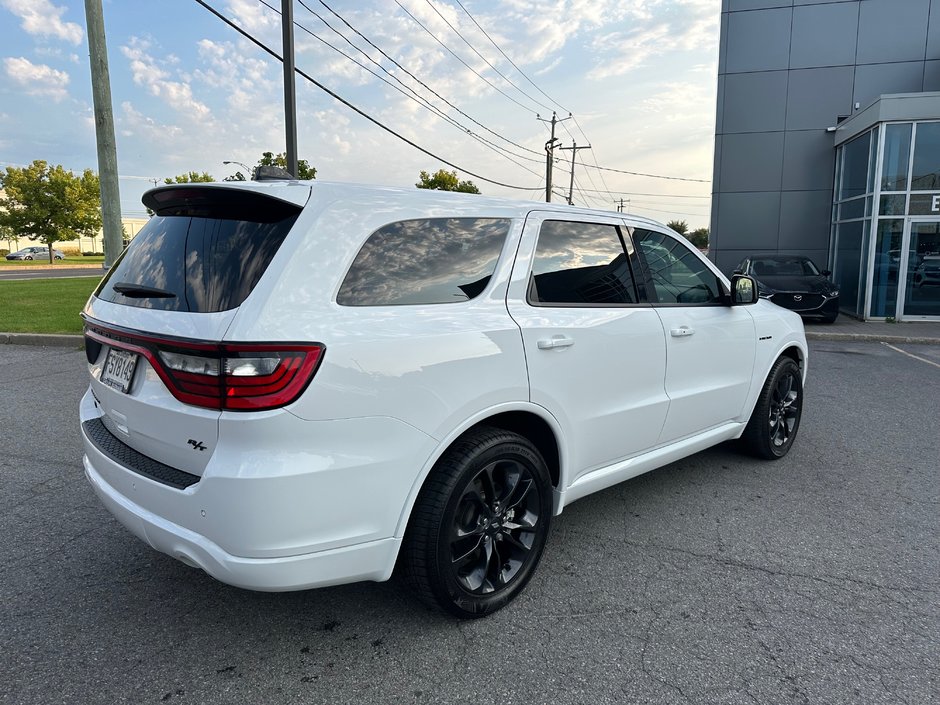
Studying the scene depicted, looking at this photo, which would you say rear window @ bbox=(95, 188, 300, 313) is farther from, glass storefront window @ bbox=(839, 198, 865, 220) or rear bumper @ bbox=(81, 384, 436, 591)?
→ glass storefront window @ bbox=(839, 198, 865, 220)

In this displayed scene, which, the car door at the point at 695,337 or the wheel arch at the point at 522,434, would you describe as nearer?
the wheel arch at the point at 522,434

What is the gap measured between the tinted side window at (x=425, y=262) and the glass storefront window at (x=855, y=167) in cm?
1625

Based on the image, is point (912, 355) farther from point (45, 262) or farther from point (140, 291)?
point (45, 262)

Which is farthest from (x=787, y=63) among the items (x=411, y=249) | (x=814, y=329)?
(x=411, y=249)

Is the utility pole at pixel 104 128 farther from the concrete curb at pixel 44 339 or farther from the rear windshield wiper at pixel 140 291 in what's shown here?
the rear windshield wiper at pixel 140 291

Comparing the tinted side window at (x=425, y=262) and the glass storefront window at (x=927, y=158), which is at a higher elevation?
the glass storefront window at (x=927, y=158)

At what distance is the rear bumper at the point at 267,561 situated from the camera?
2.12 m

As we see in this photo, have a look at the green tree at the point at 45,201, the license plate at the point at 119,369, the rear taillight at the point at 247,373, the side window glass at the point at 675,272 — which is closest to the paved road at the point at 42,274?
the green tree at the point at 45,201

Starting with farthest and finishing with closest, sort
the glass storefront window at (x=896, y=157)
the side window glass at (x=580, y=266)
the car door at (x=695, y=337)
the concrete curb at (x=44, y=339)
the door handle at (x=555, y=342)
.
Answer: the glass storefront window at (x=896, y=157), the concrete curb at (x=44, y=339), the car door at (x=695, y=337), the side window glass at (x=580, y=266), the door handle at (x=555, y=342)

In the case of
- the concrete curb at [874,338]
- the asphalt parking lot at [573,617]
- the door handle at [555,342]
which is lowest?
the asphalt parking lot at [573,617]

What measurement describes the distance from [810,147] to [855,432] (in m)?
17.1


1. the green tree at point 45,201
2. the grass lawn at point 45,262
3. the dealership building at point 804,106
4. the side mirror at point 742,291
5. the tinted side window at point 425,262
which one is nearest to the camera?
the tinted side window at point 425,262

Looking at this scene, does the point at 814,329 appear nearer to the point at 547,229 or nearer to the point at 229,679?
the point at 547,229

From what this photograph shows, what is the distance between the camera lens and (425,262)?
2.53 m
